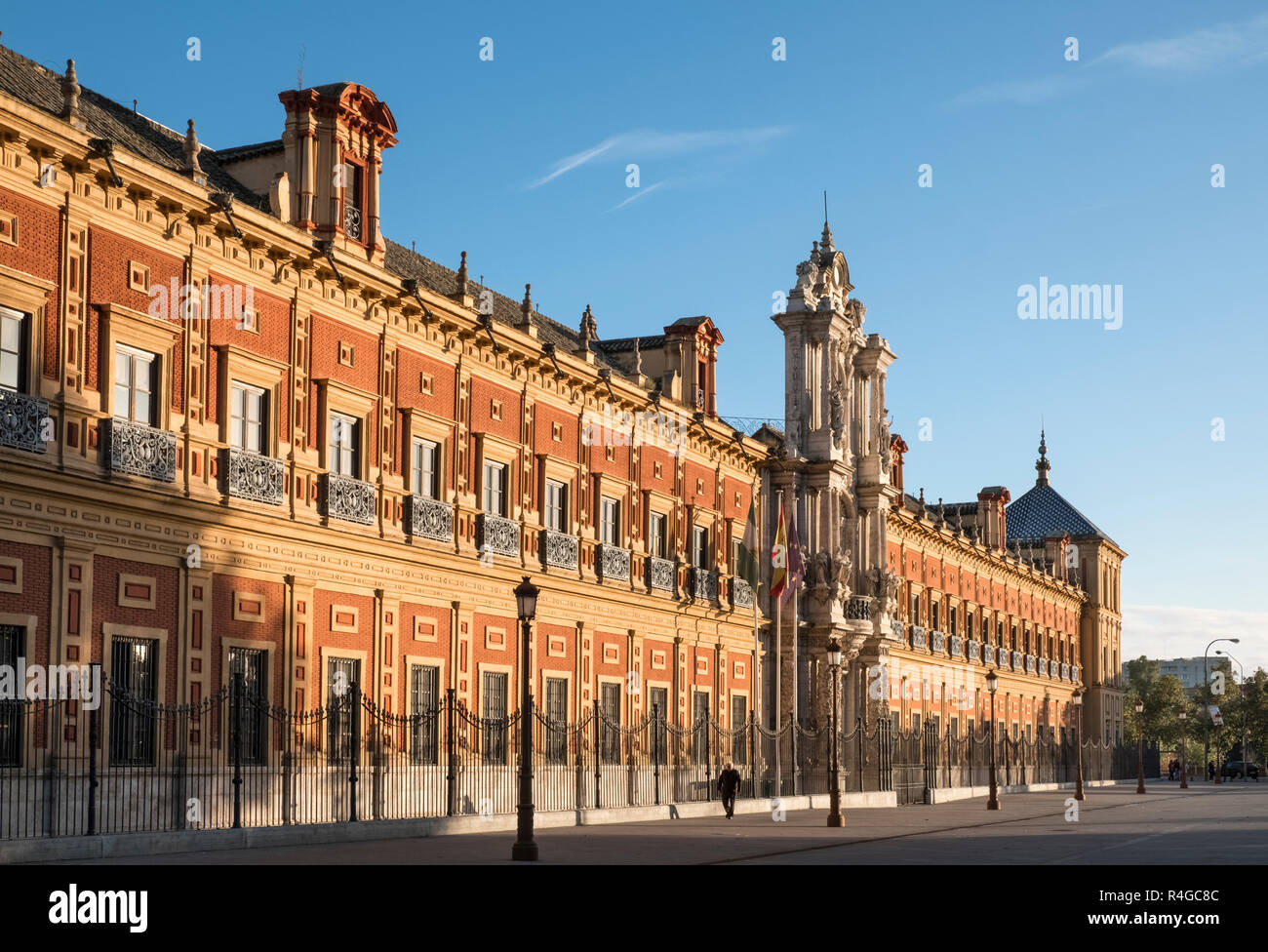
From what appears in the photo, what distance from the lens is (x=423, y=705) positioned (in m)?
30.7

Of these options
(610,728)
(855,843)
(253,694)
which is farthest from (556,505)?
(855,843)

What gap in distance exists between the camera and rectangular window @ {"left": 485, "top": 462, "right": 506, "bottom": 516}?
33594mm

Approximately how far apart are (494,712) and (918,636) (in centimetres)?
3251

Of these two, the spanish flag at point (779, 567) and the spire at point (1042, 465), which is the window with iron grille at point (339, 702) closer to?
the spanish flag at point (779, 567)

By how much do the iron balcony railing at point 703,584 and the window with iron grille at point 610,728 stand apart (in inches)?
203

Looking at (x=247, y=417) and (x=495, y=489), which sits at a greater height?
(x=247, y=417)

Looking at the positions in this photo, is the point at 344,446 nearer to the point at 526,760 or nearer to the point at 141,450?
the point at 141,450

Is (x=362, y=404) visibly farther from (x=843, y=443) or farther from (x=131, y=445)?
(x=843, y=443)

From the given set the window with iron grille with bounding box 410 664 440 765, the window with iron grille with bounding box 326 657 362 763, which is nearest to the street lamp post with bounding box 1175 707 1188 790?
the window with iron grille with bounding box 410 664 440 765

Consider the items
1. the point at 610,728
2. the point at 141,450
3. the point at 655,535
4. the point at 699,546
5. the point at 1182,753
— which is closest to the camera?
the point at 141,450

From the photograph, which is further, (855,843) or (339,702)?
(339,702)

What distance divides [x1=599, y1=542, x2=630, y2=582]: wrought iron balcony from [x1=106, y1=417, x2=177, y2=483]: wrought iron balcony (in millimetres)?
15081

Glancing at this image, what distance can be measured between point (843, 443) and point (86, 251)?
3171 centimetres

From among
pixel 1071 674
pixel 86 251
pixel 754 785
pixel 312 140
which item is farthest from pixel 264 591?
pixel 1071 674
